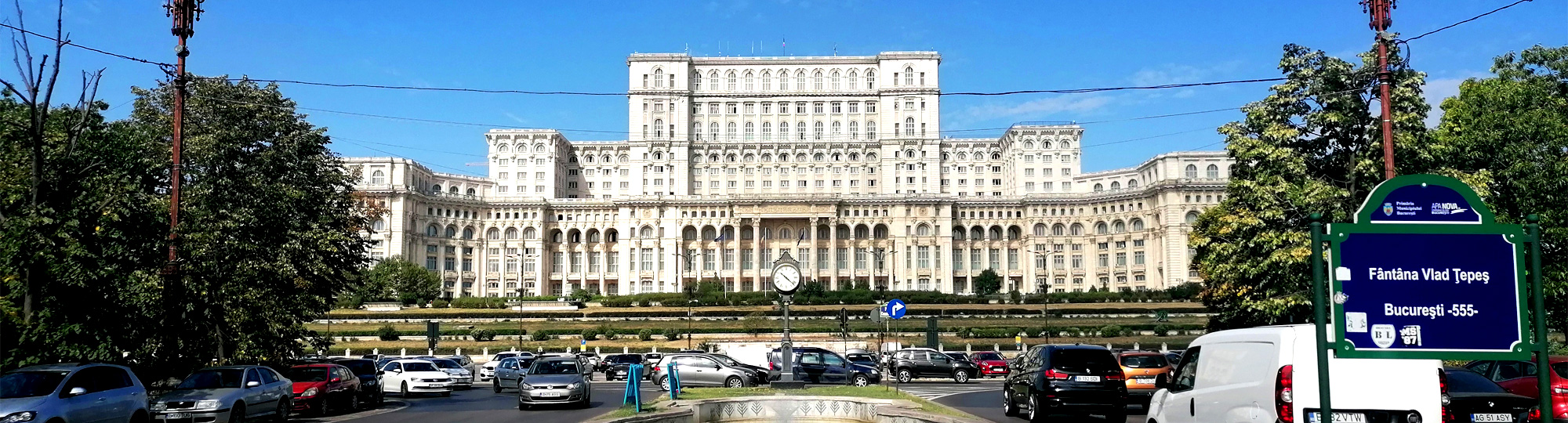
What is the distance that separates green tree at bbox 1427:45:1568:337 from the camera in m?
29.5

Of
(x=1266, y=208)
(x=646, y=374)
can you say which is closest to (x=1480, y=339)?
(x=1266, y=208)

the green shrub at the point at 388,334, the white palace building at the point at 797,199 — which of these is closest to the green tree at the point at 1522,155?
the green shrub at the point at 388,334

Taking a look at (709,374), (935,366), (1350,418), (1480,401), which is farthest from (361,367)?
(1350,418)

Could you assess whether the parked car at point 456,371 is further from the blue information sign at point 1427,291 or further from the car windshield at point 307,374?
the blue information sign at point 1427,291

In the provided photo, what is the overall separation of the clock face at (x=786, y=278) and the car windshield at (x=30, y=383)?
37.0 ft

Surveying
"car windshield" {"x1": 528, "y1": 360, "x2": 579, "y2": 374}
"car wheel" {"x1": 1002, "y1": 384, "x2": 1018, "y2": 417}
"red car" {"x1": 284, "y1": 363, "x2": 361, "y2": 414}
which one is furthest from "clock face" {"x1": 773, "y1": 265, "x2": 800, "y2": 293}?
"red car" {"x1": 284, "y1": 363, "x2": 361, "y2": 414}

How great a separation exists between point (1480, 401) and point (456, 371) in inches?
1206

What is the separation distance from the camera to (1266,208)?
27766 millimetres

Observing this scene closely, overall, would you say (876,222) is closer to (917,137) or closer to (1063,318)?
(917,137)

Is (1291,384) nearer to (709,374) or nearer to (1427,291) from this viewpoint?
Answer: (1427,291)

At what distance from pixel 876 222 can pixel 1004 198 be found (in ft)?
54.5

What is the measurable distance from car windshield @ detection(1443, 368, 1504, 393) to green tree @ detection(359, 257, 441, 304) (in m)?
87.5

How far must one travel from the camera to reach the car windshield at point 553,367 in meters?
26.0

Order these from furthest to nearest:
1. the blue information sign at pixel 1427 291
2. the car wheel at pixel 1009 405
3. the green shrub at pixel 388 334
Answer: the green shrub at pixel 388 334 → the car wheel at pixel 1009 405 → the blue information sign at pixel 1427 291
